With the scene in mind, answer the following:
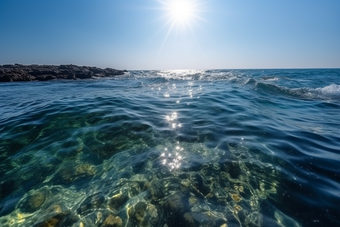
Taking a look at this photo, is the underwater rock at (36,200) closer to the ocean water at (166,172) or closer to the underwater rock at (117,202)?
the ocean water at (166,172)

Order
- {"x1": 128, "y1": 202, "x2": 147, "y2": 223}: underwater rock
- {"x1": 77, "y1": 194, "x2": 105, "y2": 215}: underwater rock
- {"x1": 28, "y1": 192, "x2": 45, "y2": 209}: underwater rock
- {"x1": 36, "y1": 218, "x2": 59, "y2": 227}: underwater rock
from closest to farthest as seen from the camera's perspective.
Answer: {"x1": 36, "y1": 218, "x2": 59, "y2": 227}: underwater rock → {"x1": 128, "y1": 202, "x2": 147, "y2": 223}: underwater rock → {"x1": 77, "y1": 194, "x2": 105, "y2": 215}: underwater rock → {"x1": 28, "y1": 192, "x2": 45, "y2": 209}: underwater rock

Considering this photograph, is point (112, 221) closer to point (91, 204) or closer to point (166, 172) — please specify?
point (91, 204)

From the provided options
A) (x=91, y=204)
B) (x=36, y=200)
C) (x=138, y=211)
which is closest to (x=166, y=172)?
(x=138, y=211)

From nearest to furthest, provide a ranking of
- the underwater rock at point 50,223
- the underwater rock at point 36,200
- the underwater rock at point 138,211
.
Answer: the underwater rock at point 50,223 → the underwater rock at point 138,211 → the underwater rock at point 36,200

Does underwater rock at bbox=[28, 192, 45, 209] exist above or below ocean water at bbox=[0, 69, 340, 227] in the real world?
below

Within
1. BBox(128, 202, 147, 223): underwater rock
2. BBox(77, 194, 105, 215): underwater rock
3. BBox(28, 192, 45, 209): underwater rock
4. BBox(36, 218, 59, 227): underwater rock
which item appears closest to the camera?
BBox(36, 218, 59, 227): underwater rock

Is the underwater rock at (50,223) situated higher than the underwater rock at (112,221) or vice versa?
the underwater rock at (50,223)

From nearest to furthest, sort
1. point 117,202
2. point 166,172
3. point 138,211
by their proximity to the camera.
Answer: point 138,211 < point 117,202 < point 166,172

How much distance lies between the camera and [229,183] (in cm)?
293

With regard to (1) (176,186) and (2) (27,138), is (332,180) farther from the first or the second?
(2) (27,138)

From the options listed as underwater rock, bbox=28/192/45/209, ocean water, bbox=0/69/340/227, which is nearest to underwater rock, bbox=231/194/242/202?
ocean water, bbox=0/69/340/227

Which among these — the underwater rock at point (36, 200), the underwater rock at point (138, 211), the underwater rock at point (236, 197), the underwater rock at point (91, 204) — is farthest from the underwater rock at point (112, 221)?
the underwater rock at point (236, 197)

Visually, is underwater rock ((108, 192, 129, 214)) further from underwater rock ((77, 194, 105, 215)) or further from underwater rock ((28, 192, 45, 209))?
underwater rock ((28, 192, 45, 209))

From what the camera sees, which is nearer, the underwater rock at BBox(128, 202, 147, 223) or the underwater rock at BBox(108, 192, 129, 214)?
the underwater rock at BBox(128, 202, 147, 223)
